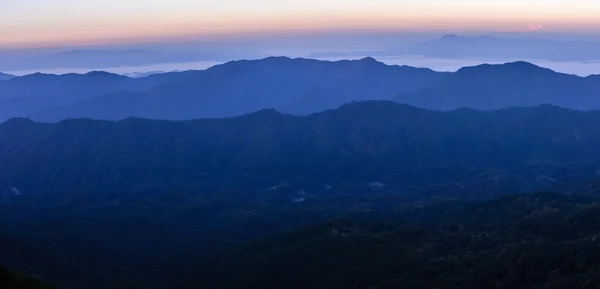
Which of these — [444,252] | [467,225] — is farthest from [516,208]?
[444,252]

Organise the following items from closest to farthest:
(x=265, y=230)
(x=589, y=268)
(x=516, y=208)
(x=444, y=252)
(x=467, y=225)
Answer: (x=589, y=268), (x=444, y=252), (x=467, y=225), (x=516, y=208), (x=265, y=230)

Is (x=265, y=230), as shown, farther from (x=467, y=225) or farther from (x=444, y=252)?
(x=444, y=252)

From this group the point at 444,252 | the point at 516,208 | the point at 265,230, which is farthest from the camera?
the point at 265,230

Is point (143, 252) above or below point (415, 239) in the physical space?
below

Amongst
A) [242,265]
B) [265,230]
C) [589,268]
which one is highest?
[589,268]

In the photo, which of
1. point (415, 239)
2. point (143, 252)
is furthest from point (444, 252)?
point (143, 252)

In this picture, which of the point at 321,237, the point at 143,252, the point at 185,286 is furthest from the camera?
the point at 143,252

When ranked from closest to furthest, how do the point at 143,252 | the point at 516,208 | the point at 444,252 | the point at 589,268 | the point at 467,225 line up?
the point at 589,268 → the point at 444,252 → the point at 467,225 → the point at 516,208 → the point at 143,252

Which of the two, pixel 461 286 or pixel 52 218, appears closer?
pixel 461 286

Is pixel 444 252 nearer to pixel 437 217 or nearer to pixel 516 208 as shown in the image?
pixel 516 208
